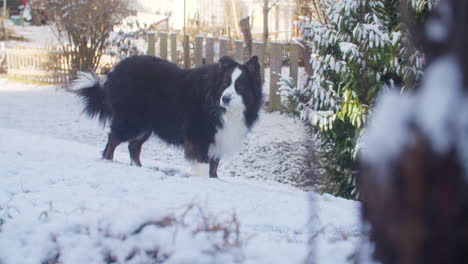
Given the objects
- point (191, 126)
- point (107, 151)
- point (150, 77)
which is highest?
point (150, 77)

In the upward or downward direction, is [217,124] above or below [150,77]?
below

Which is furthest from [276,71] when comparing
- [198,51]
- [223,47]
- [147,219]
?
[147,219]

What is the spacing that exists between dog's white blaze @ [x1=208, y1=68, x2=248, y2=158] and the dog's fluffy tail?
1573 mm

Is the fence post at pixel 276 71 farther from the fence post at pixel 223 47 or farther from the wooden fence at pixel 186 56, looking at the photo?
the fence post at pixel 223 47

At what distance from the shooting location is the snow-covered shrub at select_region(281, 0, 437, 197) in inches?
187

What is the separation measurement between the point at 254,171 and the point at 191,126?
1941 millimetres

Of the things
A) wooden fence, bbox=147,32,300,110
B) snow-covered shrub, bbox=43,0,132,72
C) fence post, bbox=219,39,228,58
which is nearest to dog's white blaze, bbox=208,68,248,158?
wooden fence, bbox=147,32,300,110

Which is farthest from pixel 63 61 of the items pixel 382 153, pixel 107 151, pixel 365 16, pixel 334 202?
pixel 382 153

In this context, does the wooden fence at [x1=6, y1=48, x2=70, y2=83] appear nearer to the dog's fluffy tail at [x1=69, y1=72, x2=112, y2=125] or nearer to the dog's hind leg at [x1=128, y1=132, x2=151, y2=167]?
the dog's fluffy tail at [x1=69, y1=72, x2=112, y2=125]

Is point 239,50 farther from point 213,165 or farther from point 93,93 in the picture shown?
point 213,165

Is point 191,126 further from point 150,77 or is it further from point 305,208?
point 305,208

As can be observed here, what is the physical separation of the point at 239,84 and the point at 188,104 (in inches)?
26.9

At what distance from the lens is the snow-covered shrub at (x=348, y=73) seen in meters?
4.75

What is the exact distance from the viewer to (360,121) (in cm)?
491
